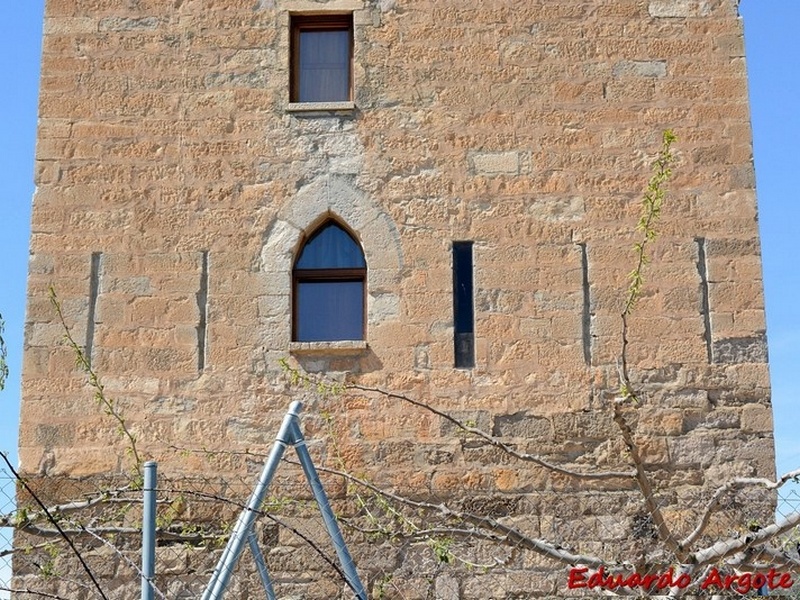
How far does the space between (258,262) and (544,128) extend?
1.98 meters

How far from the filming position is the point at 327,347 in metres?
7.57

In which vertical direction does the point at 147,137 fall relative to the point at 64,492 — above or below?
above

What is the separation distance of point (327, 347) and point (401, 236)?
84cm

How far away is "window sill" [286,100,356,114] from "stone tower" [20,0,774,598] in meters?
0.01

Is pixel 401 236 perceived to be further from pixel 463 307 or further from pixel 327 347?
pixel 327 347

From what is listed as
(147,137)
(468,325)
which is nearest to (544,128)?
(468,325)

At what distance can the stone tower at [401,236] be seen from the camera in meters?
7.52

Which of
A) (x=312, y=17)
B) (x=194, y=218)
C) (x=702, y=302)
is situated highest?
(x=312, y=17)

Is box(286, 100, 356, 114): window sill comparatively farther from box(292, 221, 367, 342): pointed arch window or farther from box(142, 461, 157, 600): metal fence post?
box(142, 461, 157, 600): metal fence post

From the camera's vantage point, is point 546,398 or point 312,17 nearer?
point 546,398

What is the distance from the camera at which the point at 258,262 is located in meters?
7.75

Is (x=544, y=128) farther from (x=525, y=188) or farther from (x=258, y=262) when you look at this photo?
(x=258, y=262)

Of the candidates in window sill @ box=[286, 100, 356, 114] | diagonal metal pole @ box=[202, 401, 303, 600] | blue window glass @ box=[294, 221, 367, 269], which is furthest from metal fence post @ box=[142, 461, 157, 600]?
window sill @ box=[286, 100, 356, 114]

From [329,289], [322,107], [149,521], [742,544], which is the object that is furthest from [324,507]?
[322,107]
